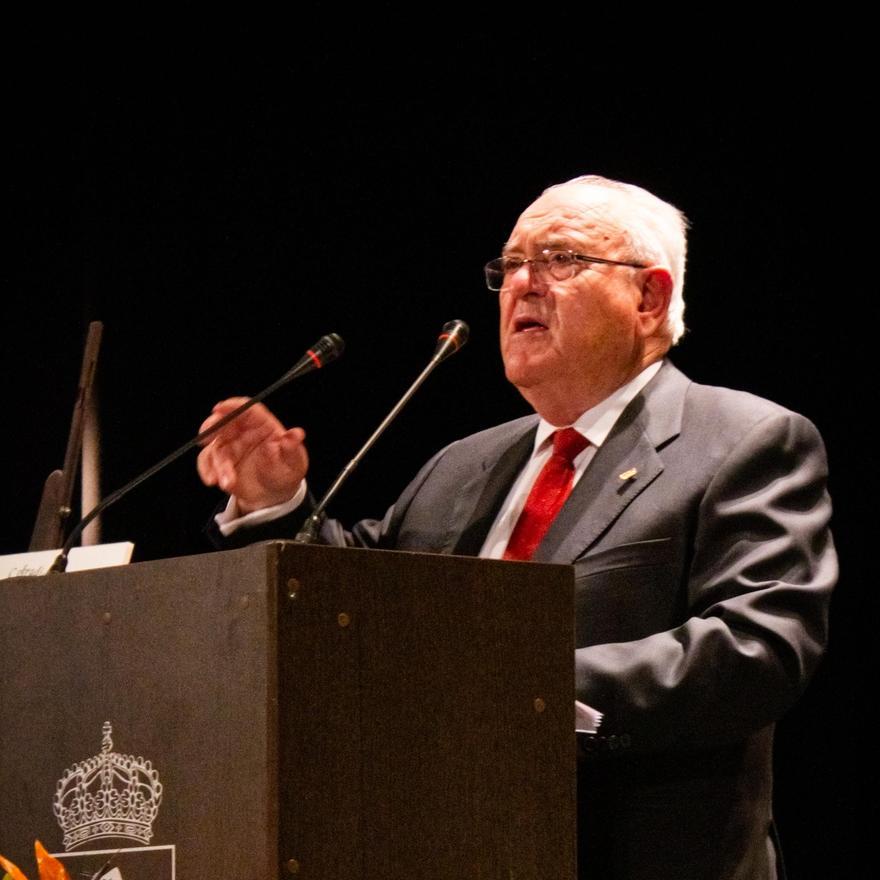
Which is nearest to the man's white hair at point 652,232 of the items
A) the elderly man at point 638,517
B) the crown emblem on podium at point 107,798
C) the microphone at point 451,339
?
the elderly man at point 638,517

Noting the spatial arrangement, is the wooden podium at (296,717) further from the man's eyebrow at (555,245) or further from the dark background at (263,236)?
the dark background at (263,236)

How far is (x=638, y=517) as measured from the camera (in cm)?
221

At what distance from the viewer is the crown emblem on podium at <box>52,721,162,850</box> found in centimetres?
142

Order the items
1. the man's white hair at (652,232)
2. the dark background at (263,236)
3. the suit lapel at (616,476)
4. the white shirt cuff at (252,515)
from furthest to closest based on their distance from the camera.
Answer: the dark background at (263,236) < the man's white hair at (652,232) < the white shirt cuff at (252,515) < the suit lapel at (616,476)

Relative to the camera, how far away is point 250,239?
161 inches

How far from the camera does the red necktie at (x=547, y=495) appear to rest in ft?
7.92

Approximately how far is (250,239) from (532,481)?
181cm

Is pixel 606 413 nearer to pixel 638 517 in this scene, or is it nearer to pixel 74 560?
pixel 638 517

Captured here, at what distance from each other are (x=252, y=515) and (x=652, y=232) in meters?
1.00

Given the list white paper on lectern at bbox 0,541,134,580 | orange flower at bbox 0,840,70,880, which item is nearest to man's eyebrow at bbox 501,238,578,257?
white paper on lectern at bbox 0,541,134,580

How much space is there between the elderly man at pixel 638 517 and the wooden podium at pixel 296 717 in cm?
39

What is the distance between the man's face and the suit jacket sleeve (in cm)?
44

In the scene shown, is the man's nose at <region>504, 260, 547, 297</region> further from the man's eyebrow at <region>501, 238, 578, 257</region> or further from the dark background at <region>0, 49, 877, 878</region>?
the dark background at <region>0, 49, 877, 878</region>

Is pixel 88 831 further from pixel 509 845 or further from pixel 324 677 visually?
pixel 509 845
